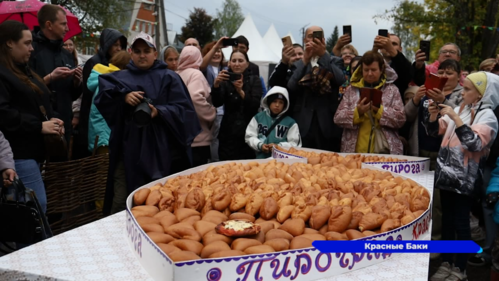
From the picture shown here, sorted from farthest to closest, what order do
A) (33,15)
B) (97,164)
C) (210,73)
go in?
(33,15) < (210,73) < (97,164)

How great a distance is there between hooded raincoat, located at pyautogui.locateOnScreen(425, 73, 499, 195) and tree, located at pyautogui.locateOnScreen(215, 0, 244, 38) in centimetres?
7275

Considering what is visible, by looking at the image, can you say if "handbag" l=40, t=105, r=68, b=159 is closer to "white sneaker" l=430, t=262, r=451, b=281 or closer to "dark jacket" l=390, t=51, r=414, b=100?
"white sneaker" l=430, t=262, r=451, b=281

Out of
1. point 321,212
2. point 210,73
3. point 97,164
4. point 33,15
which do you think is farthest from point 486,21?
point 321,212

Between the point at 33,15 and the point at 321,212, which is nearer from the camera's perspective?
the point at 321,212

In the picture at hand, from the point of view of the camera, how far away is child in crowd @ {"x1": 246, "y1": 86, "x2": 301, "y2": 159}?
5199mm

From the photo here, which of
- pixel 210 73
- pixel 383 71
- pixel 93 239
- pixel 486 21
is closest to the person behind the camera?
pixel 93 239

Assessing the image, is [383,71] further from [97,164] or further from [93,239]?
[93,239]

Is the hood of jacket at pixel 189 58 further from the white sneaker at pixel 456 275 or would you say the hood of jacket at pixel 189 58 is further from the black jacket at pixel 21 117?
the white sneaker at pixel 456 275

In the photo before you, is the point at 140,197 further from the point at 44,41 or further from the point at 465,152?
the point at 44,41

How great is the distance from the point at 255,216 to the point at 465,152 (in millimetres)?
2326

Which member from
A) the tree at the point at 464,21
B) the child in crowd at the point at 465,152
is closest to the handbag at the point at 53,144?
the child in crowd at the point at 465,152

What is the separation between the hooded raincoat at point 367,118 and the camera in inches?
187

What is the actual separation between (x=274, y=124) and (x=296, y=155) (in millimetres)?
1091

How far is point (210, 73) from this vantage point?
6.38 meters
